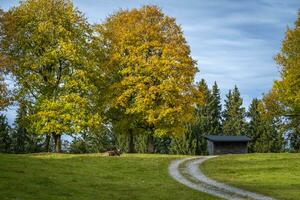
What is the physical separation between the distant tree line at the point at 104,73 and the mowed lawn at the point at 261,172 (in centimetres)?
1009

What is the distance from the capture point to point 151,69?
5709cm

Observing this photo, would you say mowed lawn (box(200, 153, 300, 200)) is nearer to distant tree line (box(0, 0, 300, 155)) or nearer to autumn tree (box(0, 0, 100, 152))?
distant tree line (box(0, 0, 300, 155))

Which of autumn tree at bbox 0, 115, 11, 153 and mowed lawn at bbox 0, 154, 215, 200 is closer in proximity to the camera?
mowed lawn at bbox 0, 154, 215, 200

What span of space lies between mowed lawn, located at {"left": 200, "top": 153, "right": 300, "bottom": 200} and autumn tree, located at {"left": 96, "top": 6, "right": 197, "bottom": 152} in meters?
9.76

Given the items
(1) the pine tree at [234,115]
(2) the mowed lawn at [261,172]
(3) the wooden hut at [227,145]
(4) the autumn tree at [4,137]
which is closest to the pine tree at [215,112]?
(1) the pine tree at [234,115]

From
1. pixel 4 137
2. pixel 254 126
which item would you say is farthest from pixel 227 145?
pixel 4 137

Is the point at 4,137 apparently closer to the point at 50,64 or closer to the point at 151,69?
the point at 50,64

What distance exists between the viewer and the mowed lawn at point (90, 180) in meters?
26.5

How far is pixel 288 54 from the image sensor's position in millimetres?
60812

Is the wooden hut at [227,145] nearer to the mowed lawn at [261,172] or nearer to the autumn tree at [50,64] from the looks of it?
the mowed lawn at [261,172]

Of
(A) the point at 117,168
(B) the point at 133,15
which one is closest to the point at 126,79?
(B) the point at 133,15

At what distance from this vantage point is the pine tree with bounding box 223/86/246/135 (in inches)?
4392

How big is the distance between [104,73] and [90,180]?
2784 cm

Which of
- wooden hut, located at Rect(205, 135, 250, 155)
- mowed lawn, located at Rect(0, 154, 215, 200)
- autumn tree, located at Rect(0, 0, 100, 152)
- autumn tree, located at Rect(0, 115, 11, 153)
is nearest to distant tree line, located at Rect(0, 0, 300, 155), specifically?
autumn tree, located at Rect(0, 0, 100, 152)
